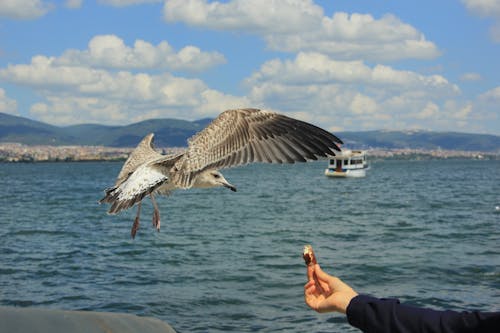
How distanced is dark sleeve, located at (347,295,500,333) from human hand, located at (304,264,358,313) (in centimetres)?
4

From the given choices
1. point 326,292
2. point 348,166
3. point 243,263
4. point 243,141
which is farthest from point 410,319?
point 348,166

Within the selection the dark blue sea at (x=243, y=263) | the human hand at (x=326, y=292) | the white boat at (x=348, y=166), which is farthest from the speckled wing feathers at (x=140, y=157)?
the white boat at (x=348, y=166)

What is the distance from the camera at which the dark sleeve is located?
1.69 metres

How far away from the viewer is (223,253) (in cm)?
2114

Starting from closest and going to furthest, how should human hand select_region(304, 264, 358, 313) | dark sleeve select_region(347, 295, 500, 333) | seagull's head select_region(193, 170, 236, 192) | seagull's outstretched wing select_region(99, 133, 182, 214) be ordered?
1. dark sleeve select_region(347, 295, 500, 333)
2. human hand select_region(304, 264, 358, 313)
3. seagull's outstretched wing select_region(99, 133, 182, 214)
4. seagull's head select_region(193, 170, 236, 192)

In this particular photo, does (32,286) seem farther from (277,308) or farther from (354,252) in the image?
(354,252)

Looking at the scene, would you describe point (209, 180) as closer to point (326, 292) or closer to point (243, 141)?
point (243, 141)

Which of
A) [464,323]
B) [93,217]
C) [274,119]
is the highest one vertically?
[274,119]

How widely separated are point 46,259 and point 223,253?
19.0 feet

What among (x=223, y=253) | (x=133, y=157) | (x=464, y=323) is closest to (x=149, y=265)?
(x=223, y=253)

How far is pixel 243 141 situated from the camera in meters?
5.89

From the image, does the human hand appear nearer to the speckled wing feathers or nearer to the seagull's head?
the seagull's head

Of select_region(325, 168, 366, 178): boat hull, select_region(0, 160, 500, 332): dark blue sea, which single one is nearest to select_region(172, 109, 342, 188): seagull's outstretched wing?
select_region(0, 160, 500, 332): dark blue sea

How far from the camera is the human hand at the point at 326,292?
1947 millimetres
